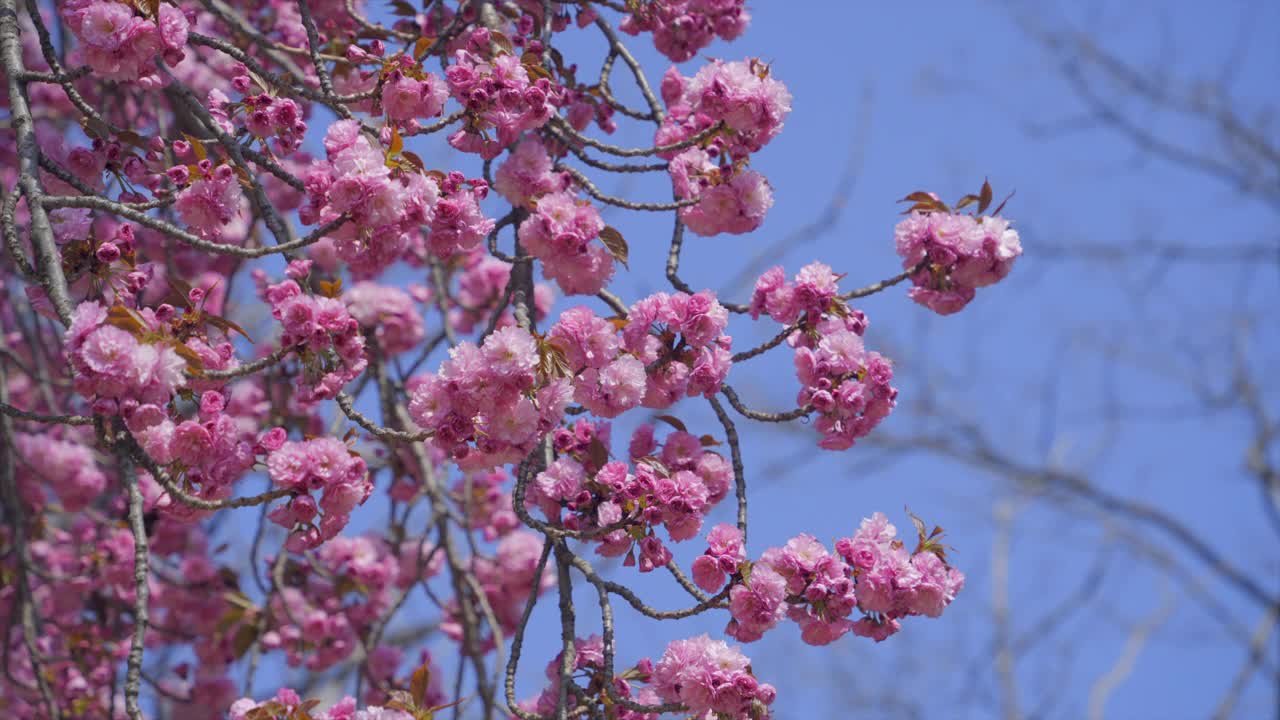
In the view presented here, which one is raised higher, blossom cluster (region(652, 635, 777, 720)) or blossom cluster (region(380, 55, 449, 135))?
blossom cluster (region(380, 55, 449, 135))

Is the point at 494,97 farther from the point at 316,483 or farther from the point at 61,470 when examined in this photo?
the point at 61,470

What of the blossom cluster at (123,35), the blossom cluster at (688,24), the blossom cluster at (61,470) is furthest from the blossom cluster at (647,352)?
the blossom cluster at (61,470)

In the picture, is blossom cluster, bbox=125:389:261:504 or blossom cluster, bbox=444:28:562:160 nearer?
blossom cluster, bbox=125:389:261:504

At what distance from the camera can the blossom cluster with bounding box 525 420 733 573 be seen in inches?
76.9

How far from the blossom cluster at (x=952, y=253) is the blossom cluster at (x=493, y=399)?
2.60ft

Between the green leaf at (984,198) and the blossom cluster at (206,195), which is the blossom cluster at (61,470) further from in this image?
the green leaf at (984,198)

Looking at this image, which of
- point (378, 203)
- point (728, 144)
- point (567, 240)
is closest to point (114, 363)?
point (378, 203)

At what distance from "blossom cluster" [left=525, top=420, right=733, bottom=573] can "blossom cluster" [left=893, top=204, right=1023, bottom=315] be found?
535 millimetres

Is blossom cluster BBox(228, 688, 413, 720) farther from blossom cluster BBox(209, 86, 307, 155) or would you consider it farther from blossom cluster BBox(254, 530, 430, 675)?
blossom cluster BBox(254, 530, 430, 675)

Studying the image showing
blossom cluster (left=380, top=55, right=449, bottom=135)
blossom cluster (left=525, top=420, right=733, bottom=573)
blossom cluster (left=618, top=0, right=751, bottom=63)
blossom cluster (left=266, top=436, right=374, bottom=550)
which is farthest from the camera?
blossom cluster (left=618, top=0, right=751, bottom=63)

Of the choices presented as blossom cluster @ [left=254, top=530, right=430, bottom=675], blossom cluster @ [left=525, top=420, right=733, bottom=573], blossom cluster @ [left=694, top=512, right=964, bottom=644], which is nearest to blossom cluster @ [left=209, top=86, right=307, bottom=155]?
blossom cluster @ [left=525, top=420, right=733, bottom=573]

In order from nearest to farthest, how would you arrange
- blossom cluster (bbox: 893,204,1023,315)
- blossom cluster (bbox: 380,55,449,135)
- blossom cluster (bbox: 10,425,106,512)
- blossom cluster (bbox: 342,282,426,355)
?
blossom cluster (bbox: 380,55,449,135), blossom cluster (bbox: 893,204,1023,315), blossom cluster (bbox: 342,282,426,355), blossom cluster (bbox: 10,425,106,512)

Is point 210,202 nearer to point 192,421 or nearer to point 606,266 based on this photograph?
point 192,421

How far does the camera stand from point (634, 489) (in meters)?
1.95
